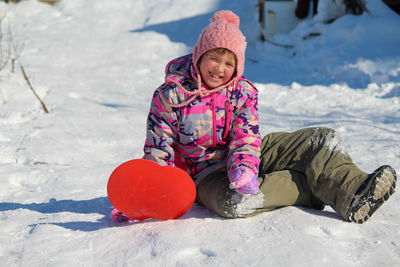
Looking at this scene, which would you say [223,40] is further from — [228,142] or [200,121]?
[228,142]

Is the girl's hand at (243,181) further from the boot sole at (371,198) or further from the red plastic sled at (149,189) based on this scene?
the boot sole at (371,198)

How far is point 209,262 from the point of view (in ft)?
5.71

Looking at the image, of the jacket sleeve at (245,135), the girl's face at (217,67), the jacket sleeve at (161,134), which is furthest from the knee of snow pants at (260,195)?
the girl's face at (217,67)

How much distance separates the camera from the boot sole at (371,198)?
2.05m

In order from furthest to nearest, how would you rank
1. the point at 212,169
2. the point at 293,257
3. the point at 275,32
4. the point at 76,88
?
the point at 275,32 < the point at 76,88 < the point at 212,169 < the point at 293,257

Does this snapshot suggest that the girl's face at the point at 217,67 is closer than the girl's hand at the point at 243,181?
No

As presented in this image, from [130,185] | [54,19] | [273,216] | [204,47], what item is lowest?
[54,19]

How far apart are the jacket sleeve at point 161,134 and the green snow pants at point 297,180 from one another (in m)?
0.26

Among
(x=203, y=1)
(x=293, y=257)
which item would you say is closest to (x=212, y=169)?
(x=293, y=257)

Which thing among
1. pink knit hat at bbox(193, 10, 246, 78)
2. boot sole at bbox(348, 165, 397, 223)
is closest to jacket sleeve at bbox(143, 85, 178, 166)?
pink knit hat at bbox(193, 10, 246, 78)

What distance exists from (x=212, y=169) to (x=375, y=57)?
14.0 feet

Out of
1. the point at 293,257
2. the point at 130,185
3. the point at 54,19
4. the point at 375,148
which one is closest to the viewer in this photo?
the point at 293,257

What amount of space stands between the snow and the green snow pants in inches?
2.5

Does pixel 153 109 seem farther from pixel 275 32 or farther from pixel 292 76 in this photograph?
pixel 275 32
